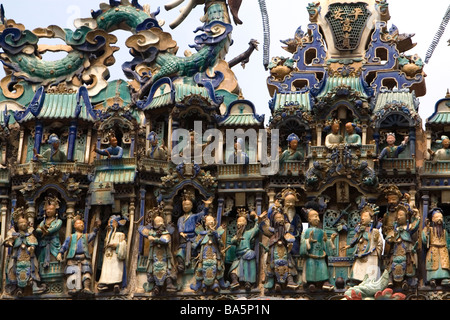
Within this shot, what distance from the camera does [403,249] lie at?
2714 cm

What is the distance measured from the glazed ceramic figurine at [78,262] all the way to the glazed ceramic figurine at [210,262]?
Result: 1.81m

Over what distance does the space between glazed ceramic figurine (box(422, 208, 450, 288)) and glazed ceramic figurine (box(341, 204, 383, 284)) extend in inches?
30.7

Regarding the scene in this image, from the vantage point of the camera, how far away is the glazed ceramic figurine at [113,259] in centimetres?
2806

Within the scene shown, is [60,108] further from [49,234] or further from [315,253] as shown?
[315,253]

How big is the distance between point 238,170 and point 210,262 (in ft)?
5.95

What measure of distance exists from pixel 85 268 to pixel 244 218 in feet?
9.17

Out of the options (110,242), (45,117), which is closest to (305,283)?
(110,242)

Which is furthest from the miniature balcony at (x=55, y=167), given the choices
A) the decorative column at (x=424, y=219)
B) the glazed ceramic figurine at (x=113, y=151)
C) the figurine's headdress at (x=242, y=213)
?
the decorative column at (x=424, y=219)

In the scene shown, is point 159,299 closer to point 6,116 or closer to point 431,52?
point 6,116

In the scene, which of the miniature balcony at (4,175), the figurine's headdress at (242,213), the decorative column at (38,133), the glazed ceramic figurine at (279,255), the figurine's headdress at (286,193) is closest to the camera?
the glazed ceramic figurine at (279,255)

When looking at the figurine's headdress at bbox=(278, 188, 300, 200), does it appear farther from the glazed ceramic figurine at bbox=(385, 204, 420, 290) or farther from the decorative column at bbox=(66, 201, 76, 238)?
the decorative column at bbox=(66, 201, 76, 238)

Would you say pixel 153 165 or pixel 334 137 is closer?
pixel 334 137

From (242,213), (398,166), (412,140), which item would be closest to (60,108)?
(242,213)

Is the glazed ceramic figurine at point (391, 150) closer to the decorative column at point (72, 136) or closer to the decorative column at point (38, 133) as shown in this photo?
the decorative column at point (72, 136)
